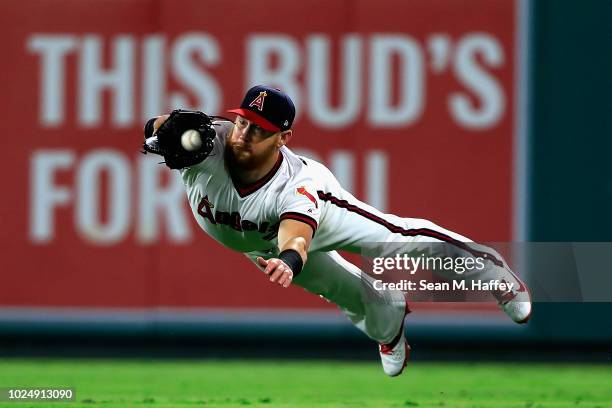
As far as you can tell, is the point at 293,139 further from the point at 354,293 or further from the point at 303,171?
the point at 303,171

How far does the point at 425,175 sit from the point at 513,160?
2.07ft

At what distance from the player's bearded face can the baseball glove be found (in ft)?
0.53

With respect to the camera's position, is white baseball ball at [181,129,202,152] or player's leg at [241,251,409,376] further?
player's leg at [241,251,409,376]

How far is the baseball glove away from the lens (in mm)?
5594

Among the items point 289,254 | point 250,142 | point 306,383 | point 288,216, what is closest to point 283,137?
point 250,142

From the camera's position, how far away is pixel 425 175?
29.7 feet

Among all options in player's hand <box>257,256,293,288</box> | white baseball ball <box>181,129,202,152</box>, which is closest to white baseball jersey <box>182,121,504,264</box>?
white baseball ball <box>181,129,202,152</box>

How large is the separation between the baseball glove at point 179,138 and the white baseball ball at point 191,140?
0.02 metres

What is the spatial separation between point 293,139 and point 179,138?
133 inches

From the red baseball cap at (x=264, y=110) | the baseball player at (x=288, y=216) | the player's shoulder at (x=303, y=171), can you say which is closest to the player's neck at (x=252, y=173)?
the baseball player at (x=288, y=216)

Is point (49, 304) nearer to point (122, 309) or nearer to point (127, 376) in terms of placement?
point (122, 309)

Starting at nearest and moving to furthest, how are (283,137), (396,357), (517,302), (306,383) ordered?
(283,137), (517,302), (396,357), (306,383)

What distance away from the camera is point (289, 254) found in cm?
529

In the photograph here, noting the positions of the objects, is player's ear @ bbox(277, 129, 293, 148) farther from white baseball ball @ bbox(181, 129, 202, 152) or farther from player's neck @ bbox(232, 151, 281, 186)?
white baseball ball @ bbox(181, 129, 202, 152)
